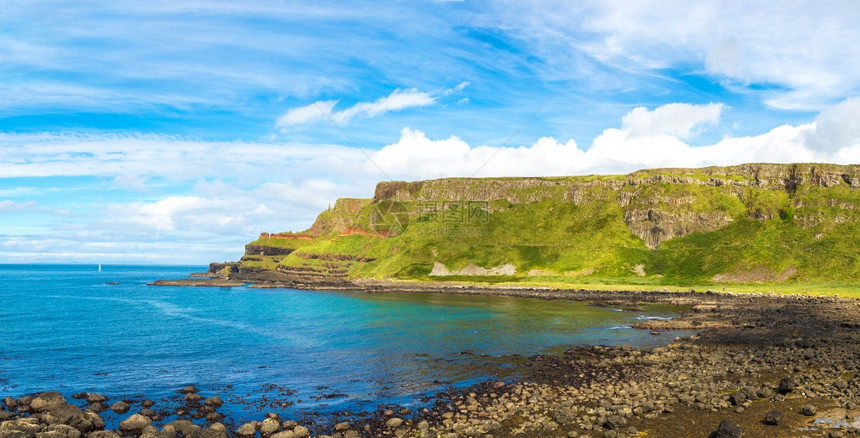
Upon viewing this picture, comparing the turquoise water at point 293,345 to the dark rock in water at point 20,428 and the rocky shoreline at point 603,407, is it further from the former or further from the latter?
the dark rock in water at point 20,428

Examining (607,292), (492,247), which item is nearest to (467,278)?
(492,247)

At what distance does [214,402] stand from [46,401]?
34.6ft

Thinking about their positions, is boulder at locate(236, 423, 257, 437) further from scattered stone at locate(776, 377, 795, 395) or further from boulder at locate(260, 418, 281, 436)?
Result: scattered stone at locate(776, 377, 795, 395)

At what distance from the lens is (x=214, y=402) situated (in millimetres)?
34906

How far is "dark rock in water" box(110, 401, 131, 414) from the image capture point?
33438 millimetres

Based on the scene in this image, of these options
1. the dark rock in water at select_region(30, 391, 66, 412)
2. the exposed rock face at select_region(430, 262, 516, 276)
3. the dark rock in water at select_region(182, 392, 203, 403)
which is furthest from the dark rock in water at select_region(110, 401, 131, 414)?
the exposed rock face at select_region(430, 262, 516, 276)

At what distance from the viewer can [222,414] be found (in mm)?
32781

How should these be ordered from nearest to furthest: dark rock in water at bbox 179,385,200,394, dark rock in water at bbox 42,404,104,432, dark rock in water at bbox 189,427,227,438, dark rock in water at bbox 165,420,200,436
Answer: dark rock in water at bbox 189,427,227,438, dark rock in water at bbox 165,420,200,436, dark rock in water at bbox 42,404,104,432, dark rock in water at bbox 179,385,200,394

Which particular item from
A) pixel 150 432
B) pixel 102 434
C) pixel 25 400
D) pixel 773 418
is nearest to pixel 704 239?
pixel 773 418

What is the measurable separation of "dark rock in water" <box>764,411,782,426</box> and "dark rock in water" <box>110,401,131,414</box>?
39.4 metres

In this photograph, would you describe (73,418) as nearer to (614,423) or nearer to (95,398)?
(95,398)

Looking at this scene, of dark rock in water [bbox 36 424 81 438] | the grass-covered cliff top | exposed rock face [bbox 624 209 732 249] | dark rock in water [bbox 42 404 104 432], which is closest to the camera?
dark rock in water [bbox 36 424 81 438]

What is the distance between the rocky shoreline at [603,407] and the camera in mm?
27406

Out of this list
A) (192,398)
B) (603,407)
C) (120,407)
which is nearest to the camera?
(603,407)
